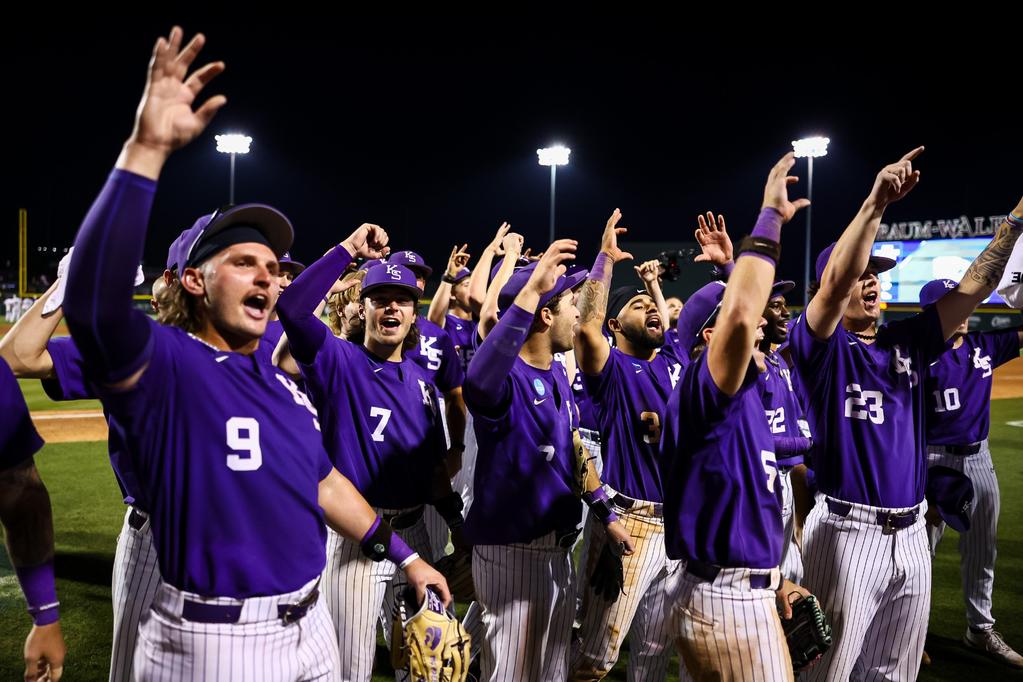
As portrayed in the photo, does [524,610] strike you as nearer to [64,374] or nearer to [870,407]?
[870,407]

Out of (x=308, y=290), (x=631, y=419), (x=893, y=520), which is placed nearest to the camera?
(x=308, y=290)

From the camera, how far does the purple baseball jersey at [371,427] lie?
352cm

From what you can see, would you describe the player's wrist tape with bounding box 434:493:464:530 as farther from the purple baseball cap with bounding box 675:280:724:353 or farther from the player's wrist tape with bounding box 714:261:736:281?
the player's wrist tape with bounding box 714:261:736:281

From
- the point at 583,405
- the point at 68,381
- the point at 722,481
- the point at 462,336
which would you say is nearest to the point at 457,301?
the point at 462,336

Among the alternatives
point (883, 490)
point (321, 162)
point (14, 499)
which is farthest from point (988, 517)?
point (321, 162)

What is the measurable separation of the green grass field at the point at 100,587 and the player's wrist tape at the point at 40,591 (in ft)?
7.29

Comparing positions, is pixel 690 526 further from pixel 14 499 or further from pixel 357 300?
pixel 357 300

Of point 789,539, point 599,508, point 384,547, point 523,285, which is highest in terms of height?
point 523,285

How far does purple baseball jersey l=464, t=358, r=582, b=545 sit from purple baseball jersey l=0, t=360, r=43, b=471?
1524 mm

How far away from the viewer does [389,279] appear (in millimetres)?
3789

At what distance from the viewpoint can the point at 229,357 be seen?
213 cm

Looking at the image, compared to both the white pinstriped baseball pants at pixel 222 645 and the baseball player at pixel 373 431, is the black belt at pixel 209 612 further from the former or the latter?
the baseball player at pixel 373 431

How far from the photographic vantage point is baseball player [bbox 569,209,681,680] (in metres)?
3.78

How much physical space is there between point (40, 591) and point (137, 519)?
954 millimetres
